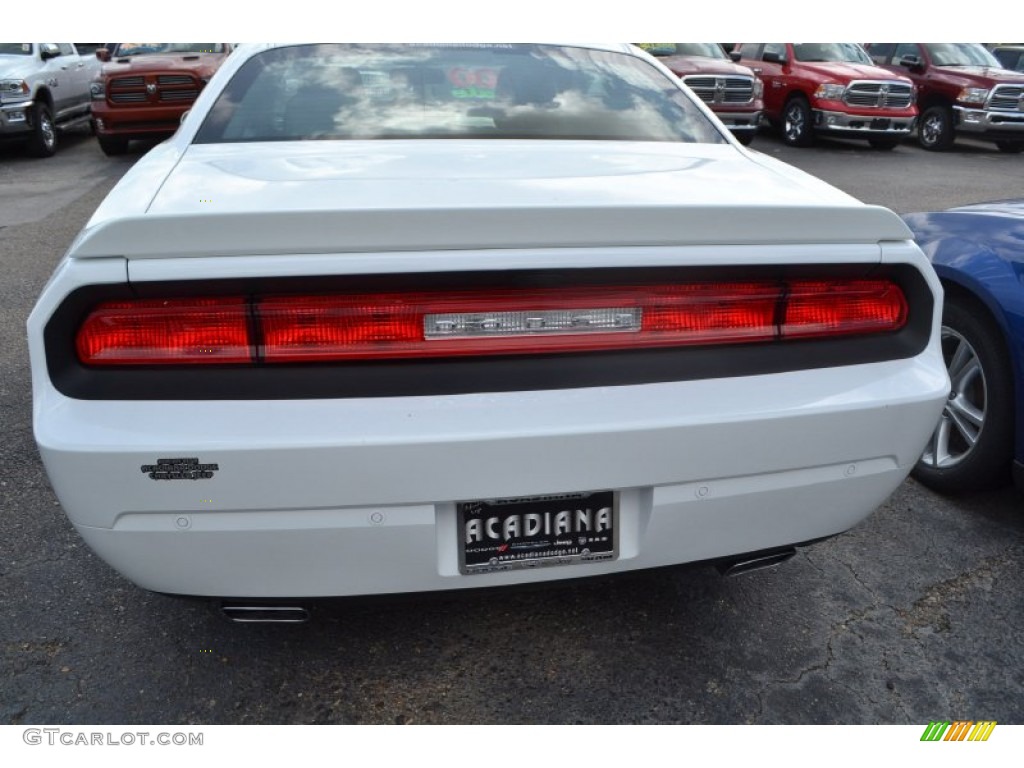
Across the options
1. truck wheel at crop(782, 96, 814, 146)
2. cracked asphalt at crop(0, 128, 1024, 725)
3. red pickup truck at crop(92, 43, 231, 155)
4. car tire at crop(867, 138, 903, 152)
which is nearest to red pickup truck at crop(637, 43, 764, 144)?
truck wheel at crop(782, 96, 814, 146)

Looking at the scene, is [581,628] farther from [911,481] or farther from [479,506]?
[911,481]

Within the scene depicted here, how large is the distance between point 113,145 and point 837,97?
1014cm

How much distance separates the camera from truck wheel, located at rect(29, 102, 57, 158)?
36.7 feet

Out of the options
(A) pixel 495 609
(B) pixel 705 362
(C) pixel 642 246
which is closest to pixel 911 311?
(B) pixel 705 362

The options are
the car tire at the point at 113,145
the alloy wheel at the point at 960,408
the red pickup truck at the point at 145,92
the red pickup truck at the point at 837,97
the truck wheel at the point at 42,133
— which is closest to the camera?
the alloy wheel at the point at 960,408

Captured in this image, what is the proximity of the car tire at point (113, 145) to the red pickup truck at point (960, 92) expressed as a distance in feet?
38.9

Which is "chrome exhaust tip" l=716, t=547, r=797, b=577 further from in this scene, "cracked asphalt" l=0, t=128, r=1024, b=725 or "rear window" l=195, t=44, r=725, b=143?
"rear window" l=195, t=44, r=725, b=143

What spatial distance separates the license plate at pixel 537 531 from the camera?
6.16 ft

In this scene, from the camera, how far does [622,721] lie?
6.91 ft

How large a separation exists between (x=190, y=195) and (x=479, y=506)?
1.00m
